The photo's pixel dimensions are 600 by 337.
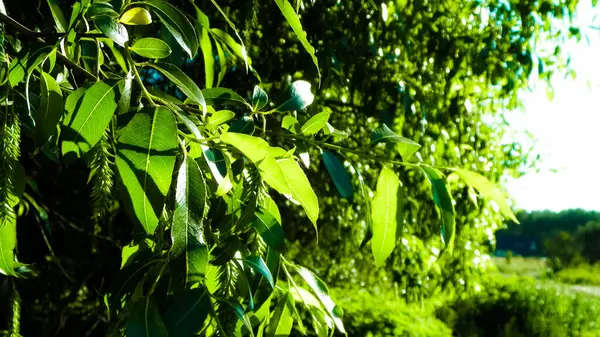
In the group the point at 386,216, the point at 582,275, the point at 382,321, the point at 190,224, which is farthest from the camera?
the point at 582,275

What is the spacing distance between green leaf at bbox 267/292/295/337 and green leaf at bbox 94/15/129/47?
1.23 feet

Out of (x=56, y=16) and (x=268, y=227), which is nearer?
(x=268, y=227)

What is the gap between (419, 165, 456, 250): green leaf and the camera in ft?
2.58

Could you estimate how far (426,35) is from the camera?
247 centimetres

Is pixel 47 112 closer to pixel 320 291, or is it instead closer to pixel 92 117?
pixel 92 117

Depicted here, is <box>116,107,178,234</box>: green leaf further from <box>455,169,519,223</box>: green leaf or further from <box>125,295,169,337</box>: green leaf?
<box>455,169,519,223</box>: green leaf

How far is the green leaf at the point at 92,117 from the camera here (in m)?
0.62

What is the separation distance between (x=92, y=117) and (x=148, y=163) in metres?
0.10

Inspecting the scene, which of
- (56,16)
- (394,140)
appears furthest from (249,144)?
(56,16)

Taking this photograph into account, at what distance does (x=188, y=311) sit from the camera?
0.58 m

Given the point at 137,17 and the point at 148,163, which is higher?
the point at 137,17

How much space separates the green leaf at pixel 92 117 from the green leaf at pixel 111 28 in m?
0.05

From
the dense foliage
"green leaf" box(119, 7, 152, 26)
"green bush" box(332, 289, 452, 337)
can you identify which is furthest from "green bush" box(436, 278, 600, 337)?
"green leaf" box(119, 7, 152, 26)

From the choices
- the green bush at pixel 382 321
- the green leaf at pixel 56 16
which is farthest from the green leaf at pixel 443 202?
the green bush at pixel 382 321
